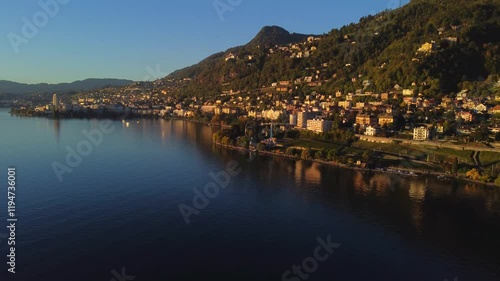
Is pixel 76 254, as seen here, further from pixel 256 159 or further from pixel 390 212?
pixel 256 159

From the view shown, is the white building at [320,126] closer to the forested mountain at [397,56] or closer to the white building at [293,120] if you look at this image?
the white building at [293,120]

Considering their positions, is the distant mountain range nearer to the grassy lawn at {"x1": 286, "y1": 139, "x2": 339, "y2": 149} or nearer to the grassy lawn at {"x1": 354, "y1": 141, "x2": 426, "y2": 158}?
the grassy lawn at {"x1": 286, "y1": 139, "x2": 339, "y2": 149}

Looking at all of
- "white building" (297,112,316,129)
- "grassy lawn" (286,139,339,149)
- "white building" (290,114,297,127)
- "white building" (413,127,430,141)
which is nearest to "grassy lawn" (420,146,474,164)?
"white building" (413,127,430,141)

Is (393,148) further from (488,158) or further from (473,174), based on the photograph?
(473,174)

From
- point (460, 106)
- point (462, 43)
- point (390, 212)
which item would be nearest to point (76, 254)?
point (390, 212)

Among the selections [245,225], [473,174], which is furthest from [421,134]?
[245,225]

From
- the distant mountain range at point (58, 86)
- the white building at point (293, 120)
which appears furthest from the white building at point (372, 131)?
the distant mountain range at point (58, 86)
